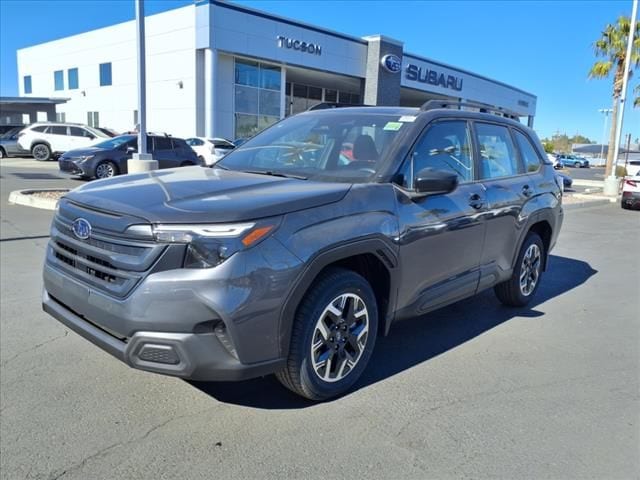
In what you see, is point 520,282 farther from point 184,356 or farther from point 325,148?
point 184,356

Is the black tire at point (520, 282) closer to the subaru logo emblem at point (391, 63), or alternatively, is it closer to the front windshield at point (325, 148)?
the front windshield at point (325, 148)

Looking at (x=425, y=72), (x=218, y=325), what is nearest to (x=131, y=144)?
(x=218, y=325)

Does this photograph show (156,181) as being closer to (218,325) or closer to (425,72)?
(218,325)

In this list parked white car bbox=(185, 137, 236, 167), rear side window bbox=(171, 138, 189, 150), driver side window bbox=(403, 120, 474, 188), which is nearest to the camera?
driver side window bbox=(403, 120, 474, 188)

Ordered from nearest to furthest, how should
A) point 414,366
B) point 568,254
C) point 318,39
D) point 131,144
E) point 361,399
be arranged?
point 361,399, point 414,366, point 568,254, point 131,144, point 318,39

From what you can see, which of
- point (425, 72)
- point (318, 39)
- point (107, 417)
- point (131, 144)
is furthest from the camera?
point (425, 72)

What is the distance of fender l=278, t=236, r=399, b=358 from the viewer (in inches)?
109

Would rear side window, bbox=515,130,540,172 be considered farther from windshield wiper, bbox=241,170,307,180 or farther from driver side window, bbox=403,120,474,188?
windshield wiper, bbox=241,170,307,180

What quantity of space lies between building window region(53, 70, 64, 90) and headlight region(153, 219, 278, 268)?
41.2m

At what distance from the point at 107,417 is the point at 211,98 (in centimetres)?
2549

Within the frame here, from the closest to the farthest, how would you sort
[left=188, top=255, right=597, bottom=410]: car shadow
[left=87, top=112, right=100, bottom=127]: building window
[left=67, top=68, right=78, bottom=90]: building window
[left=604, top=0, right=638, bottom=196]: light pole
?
[left=188, top=255, right=597, bottom=410]: car shadow → [left=604, top=0, right=638, bottom=196]: light pole → [left=87, top=112, right=100, bottom=127]: building window → [left=67, top=68, right=78, bottom=90]: building window

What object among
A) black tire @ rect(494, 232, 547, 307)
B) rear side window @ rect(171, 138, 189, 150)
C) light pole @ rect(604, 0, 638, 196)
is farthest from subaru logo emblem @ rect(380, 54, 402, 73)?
black tire @ rect(494, 232, 547, 307)

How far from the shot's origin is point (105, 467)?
2592mm

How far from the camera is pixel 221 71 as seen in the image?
27.2 m
